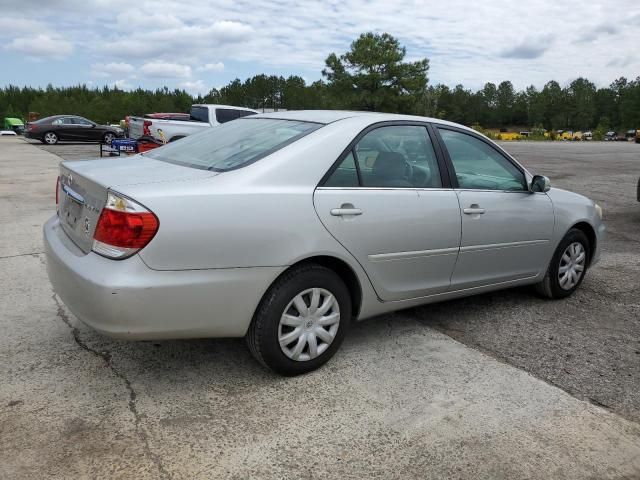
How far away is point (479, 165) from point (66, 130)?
81.5ft

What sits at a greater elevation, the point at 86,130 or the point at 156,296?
the point at 156,296

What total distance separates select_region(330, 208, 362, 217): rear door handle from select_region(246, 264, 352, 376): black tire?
315 mm

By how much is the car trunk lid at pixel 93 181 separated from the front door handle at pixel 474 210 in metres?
1.81

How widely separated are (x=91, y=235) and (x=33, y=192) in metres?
8.21

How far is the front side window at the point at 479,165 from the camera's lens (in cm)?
413

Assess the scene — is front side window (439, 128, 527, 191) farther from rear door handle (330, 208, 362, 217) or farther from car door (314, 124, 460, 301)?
rear door handle (330, 208, 362, 217)

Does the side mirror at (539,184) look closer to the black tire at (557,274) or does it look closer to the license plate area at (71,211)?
the black tire at (557,274)

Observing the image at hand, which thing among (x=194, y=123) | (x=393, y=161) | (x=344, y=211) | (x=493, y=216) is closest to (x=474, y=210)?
(x=493, y=216)

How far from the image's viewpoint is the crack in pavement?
2521 millimetres

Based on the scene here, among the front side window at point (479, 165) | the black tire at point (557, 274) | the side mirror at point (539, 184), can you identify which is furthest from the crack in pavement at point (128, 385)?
the black tire at point (557, 274)

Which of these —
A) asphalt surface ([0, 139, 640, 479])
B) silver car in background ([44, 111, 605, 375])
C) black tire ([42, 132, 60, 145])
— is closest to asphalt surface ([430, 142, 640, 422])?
asphalt surface ([0, 139, 640, 479])

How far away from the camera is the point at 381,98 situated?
72.2 m

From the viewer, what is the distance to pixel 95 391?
10.2 ft

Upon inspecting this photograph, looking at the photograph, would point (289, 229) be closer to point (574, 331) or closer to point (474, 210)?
point (474, 210)
